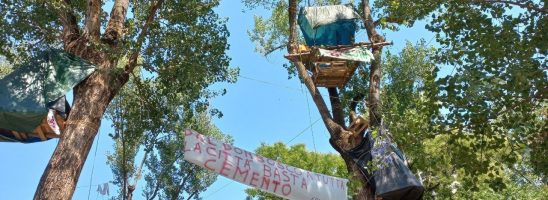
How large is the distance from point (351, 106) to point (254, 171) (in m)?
2.33

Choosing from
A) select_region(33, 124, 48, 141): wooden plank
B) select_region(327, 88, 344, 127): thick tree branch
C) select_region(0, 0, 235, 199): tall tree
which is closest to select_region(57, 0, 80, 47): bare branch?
select_region(0, 0, 235, 199): tall tree

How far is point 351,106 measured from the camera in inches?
328

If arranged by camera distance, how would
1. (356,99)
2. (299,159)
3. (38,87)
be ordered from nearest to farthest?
1. (38,87)
2. (356,99)
3. (299,159)

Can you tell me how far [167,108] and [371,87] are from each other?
3.88 meters

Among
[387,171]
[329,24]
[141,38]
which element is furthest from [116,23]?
[387,171]

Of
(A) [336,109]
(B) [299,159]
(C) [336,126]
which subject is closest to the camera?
(C) [336,126]

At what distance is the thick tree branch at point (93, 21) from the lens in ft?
22.8

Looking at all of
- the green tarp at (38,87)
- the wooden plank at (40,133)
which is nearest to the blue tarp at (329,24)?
the green tarp at (38,87)

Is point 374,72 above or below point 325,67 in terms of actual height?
below

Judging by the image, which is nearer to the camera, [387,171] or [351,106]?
[387,171]

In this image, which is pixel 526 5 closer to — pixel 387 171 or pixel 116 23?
pixel 387 171

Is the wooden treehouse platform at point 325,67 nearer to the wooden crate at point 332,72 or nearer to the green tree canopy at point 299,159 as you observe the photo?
the wooden crate at point 332,72

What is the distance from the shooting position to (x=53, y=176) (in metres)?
5.66

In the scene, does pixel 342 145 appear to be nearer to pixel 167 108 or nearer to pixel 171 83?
pixel 171 83
